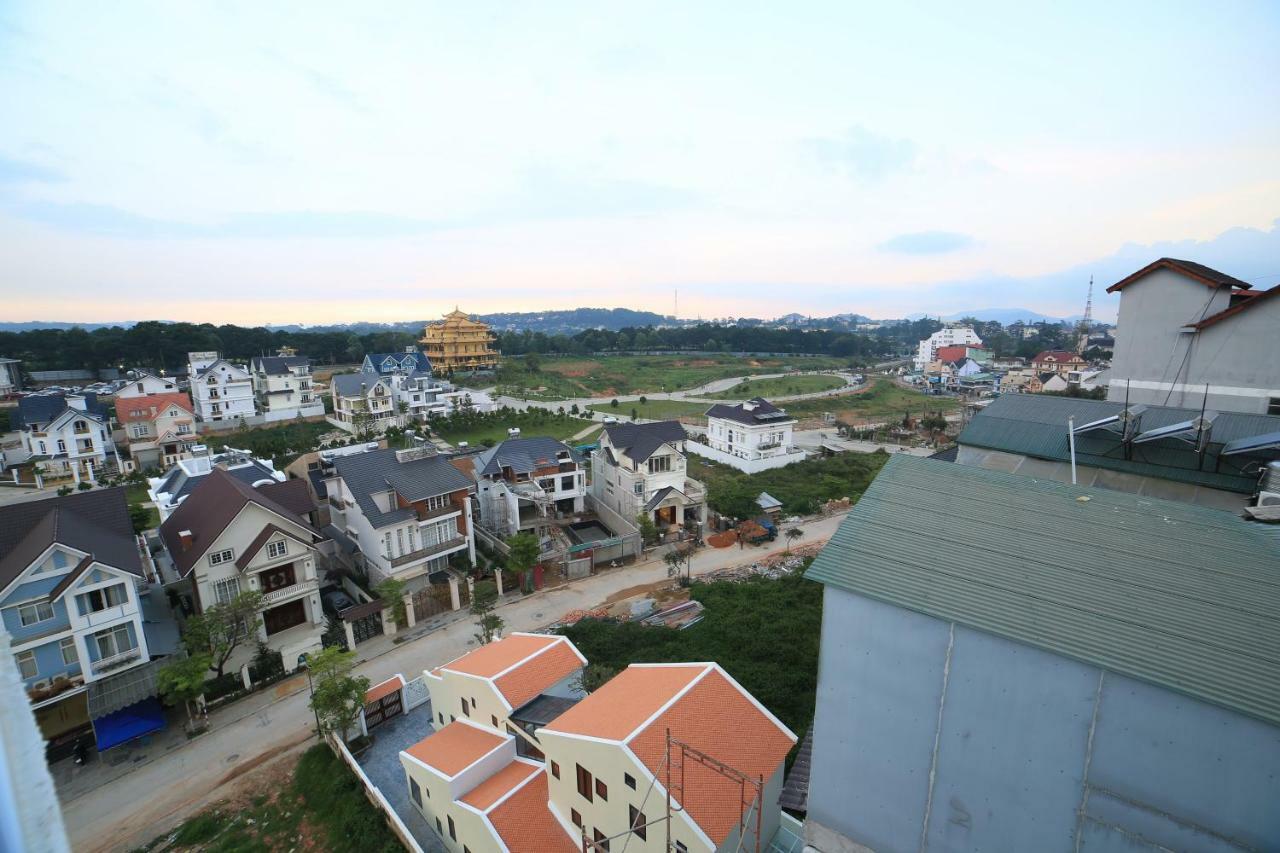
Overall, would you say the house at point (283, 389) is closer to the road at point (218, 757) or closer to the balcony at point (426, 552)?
the balcony at point (426, 552)

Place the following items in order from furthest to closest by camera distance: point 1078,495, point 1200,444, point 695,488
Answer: point 695,488, point 1200,444, point 1078,495

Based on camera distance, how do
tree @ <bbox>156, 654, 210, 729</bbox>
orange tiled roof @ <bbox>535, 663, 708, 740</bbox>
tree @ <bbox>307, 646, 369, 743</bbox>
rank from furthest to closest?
tree @ <bbox>156, 654, 210, 729</bbox>
tree @ <bbox>307, 646, 369, 743</bbox>
orange tiled roof @ <bbox>535, 663, 708, 740</bbox>

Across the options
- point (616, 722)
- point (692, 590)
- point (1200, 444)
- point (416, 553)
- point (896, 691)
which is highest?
point (1200, 444)

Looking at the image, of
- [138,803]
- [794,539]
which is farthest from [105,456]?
[794,539]

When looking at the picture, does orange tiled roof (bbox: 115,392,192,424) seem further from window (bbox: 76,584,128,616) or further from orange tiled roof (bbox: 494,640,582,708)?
orange tiled roof (bbox: 494,640,582,708)

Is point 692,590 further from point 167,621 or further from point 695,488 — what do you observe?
point 167,621

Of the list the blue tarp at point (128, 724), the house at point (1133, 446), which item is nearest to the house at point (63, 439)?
the blue tarp at point (128, 724)

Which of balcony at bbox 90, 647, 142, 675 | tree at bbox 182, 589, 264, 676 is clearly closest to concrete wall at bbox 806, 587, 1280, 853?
tree at bbox 182, 589, 264, 676
